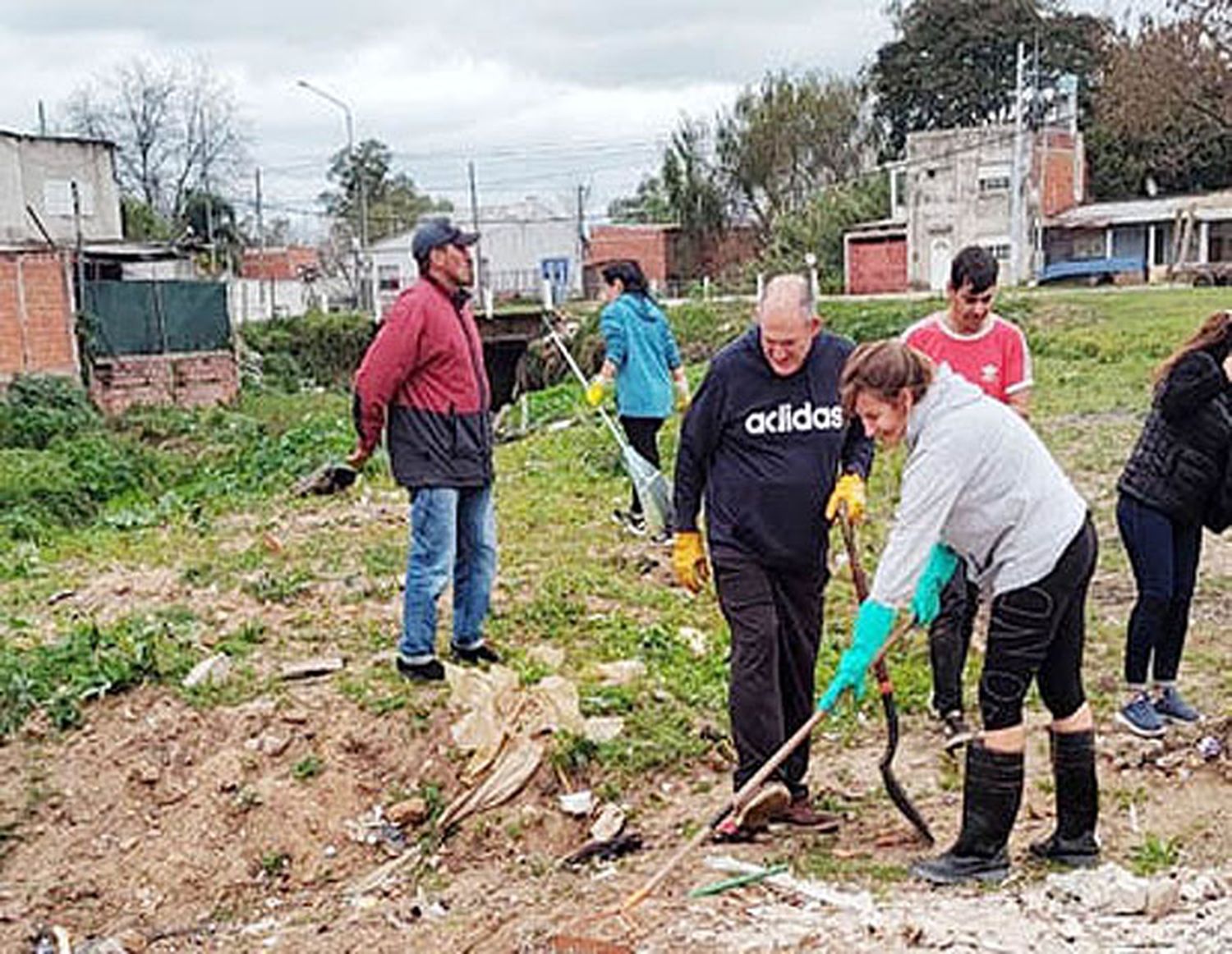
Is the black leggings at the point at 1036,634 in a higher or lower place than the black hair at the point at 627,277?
lower

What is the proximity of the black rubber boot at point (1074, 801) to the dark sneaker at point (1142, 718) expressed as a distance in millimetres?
1125

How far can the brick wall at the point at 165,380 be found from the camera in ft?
67.6

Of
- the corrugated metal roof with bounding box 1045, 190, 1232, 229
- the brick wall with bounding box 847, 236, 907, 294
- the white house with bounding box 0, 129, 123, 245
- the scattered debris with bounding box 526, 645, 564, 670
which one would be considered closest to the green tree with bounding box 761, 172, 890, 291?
the brick wall with bounding box 847, 236, 907, 294

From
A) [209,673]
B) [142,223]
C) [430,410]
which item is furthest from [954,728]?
[142,223]

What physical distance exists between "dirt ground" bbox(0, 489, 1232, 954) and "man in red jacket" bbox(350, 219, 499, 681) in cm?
47

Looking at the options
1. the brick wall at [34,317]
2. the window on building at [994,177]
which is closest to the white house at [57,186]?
the brick wall at [34,317]

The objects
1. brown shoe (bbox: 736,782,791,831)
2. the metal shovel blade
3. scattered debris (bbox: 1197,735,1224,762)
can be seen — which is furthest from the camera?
the metal shovel blade

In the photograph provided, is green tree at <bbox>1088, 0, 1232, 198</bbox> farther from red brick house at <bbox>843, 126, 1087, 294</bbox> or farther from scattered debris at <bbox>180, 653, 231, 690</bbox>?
scattered debris at <bbox>180, 653, 231, 690</bbox>

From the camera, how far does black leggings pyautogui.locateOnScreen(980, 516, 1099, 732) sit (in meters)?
3.66

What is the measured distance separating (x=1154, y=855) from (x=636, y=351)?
4965 millimetres

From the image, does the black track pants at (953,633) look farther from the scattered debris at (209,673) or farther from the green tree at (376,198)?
the green tree at (376,198)

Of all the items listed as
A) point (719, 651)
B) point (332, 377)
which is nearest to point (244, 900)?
point (719, 651)

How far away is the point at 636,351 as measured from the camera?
328 inches

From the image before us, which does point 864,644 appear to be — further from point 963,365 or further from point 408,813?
point 408,813
